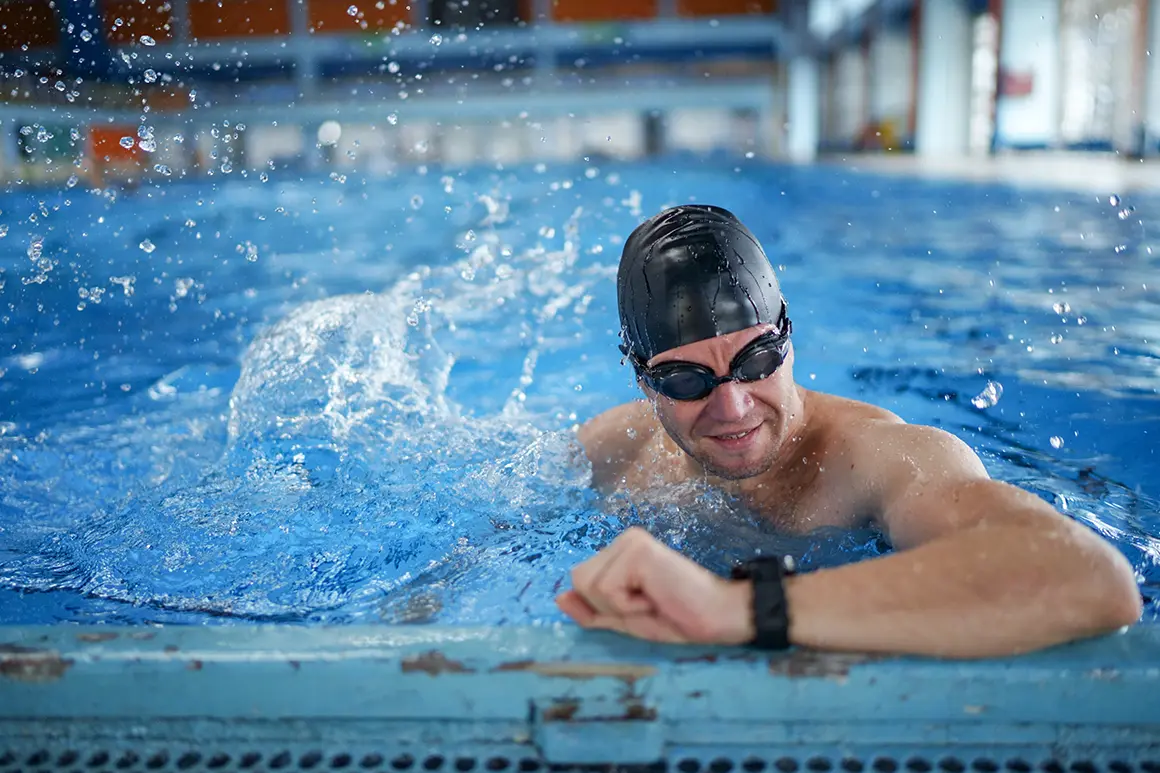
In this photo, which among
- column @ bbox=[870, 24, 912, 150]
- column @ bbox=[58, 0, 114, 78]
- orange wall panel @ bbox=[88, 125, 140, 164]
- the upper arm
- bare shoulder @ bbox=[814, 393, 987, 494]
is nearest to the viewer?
the upper arm

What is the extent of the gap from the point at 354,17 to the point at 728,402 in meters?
21.6

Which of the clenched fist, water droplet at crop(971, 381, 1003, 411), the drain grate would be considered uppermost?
the clenched fist

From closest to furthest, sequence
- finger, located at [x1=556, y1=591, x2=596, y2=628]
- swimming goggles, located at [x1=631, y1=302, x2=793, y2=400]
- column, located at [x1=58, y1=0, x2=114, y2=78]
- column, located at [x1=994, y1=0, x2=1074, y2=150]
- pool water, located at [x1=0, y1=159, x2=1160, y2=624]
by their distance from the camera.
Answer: finger, located at [x1=556, y1=591, x2=596, y2=628], swimming goggles, located at [x1=631, y1=302, x2=793, y2=400], pool water, located at [x1=0, y1=159, x2=1160, y2=624], column, located at [x1=994, y1=0, x2=1074, y2=150], column, located at [x1=58, y1=0, x2=114, y2=78]

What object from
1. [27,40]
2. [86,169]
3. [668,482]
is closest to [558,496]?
[668,482]

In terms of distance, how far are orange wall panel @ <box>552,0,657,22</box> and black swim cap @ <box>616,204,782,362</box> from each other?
2139 cm

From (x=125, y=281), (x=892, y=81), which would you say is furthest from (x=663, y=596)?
(x=892, y=81)

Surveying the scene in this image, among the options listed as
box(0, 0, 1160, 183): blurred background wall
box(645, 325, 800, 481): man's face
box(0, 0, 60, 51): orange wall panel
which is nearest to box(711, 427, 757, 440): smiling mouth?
box(645, 325, 800, 481): man's face

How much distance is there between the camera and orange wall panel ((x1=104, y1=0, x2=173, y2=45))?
20.3m

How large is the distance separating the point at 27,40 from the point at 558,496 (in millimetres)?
21577

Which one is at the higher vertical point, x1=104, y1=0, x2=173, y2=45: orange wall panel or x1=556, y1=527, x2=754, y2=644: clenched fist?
x1=104, y1=0, x2=173, y2=45: orange wall panel

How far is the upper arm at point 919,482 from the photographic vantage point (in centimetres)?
162

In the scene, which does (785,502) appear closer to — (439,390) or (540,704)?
(540,704)

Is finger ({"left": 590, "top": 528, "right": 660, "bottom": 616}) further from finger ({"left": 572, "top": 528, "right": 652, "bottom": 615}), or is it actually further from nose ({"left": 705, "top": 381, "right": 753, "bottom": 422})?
nose ({"left": 705, "top": 381, "right": 753, "bottom": 422})

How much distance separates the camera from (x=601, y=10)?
2247cm
